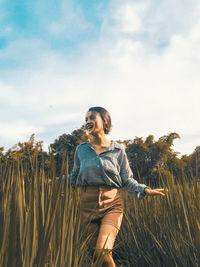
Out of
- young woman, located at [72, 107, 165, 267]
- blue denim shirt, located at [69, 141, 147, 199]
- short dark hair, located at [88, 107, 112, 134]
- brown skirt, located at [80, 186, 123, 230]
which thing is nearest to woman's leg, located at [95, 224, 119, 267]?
young woman, located at [72, 107, 165, 267]

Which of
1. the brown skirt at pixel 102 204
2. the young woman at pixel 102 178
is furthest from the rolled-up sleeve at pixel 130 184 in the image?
the brown skirt at pixel 102 204

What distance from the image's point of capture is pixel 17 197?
1.15 m

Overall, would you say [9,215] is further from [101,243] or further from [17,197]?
[101,243]

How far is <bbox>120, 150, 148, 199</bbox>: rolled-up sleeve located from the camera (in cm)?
293

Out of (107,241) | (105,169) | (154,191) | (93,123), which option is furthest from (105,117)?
(107,241)

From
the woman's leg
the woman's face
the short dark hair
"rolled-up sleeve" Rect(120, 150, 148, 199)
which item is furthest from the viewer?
the short dark hair

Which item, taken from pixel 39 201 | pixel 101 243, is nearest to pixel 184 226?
pixel 101 243

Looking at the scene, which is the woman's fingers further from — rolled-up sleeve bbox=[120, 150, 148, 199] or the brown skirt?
the brown skirt

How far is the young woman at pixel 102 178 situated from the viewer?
2674 millimetres

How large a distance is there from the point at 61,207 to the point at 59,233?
13cm

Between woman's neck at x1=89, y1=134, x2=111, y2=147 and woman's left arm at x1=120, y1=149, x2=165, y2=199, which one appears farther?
woman's neck at x1=89, y1=134, x2=111, y2=147

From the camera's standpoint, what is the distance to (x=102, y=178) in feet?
9.25

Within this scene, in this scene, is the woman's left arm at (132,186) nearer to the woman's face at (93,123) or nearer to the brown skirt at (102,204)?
the brown skirt at (102,204)

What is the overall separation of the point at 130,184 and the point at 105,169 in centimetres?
34
